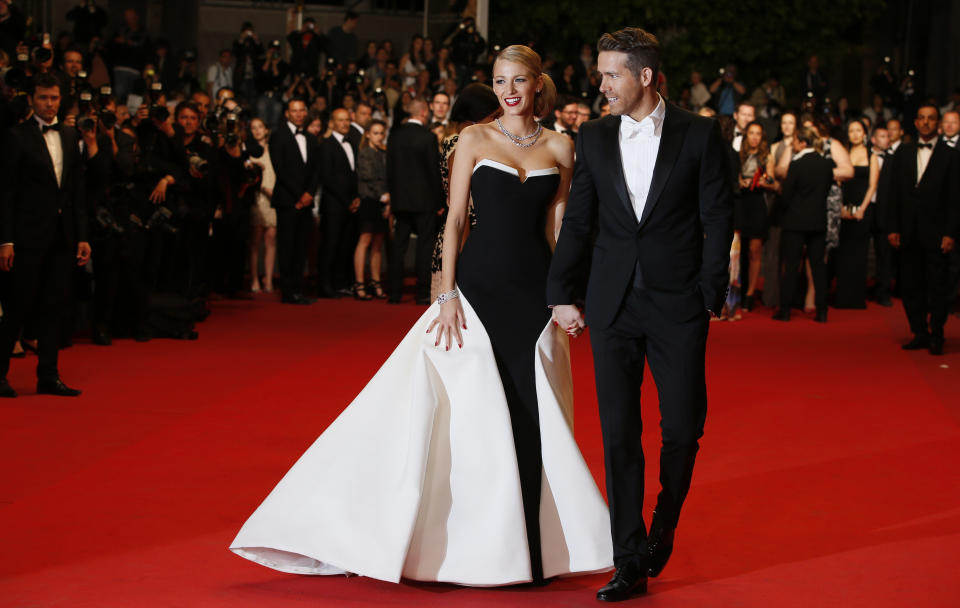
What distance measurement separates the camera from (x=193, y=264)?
389 inches

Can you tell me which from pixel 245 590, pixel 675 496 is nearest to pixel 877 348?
pixel 675 496

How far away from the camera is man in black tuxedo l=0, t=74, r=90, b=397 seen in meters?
6.66

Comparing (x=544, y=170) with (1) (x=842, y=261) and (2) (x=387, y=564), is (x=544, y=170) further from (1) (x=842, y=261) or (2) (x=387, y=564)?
(1) (x=842, y=261)

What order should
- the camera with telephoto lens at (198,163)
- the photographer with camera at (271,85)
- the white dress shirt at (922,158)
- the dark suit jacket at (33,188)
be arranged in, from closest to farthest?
the dark suit jacket at (33,188) < the white dress shirt at (922,158) < the camera with telephoto lens at (198,163) < the photographer with camera at (271,85)

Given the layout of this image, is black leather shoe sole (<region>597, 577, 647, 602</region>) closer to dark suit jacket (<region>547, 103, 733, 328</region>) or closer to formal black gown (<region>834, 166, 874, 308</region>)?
dark suit jacket (<region>547, 103, 733, 328</region>)

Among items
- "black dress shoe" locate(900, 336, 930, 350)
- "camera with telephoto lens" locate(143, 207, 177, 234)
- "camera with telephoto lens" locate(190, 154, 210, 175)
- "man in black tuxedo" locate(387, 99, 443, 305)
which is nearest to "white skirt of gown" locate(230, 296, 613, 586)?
"camera with telephoto lens" locate(143, 207, 177, 234)

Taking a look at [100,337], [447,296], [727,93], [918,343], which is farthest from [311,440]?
[727,93]

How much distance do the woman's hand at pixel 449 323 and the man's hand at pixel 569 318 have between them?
0.36 meters

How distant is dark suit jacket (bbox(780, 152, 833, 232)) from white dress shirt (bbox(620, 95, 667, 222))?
25.7ft

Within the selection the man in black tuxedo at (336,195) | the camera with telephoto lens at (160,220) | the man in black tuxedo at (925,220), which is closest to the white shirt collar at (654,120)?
the man in black tuxedo at (925,220)

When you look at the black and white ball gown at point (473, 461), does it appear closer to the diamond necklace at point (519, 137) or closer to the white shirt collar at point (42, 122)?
the diamond necklace at point (519, 137)

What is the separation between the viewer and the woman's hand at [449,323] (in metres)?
3.98

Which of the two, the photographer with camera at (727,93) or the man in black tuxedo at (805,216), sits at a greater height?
the photographer with camera at (727,93)

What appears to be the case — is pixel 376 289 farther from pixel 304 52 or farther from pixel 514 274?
pixel 514 274
